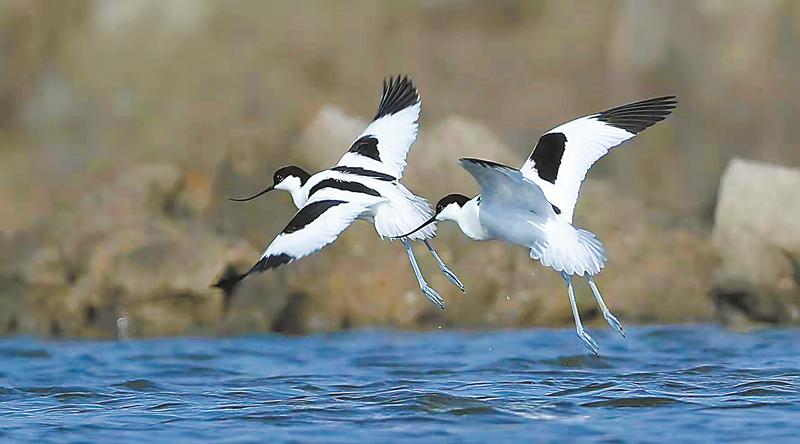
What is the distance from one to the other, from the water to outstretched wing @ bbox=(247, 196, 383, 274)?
853 mm

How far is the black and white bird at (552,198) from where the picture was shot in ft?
27.2

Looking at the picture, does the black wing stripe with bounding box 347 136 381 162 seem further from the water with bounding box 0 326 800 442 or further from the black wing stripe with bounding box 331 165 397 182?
the water with bounding box 0 326 800 442

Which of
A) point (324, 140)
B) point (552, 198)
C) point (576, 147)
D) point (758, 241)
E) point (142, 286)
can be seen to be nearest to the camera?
point (552, 198)

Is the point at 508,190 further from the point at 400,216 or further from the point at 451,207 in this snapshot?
the point at 400,216

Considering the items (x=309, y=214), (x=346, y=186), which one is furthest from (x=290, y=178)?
(x=309, y=214)

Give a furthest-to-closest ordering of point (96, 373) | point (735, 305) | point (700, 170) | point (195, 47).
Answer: point (195, 47)
point (700, 170)
point (735, 305)
point (96, 373)

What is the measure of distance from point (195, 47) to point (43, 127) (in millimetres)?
1468

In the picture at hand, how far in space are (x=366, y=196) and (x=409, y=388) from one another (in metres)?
1.17

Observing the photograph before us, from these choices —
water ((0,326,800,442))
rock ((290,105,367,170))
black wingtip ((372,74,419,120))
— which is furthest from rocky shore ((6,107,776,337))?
black wingtip ((372,74,419,120))

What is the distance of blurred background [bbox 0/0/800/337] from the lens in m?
11.8

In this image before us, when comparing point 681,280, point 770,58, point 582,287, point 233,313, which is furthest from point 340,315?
point 770,58

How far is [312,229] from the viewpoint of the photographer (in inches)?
328

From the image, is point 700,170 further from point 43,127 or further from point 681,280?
point 43,127

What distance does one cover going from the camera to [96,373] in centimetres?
1014
